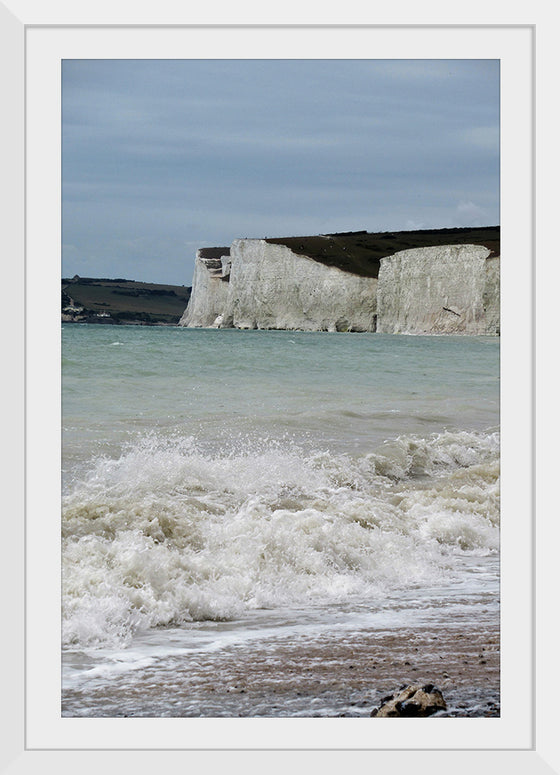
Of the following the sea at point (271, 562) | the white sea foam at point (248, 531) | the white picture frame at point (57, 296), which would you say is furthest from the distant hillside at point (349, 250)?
the white picture frame at point (57, 296)

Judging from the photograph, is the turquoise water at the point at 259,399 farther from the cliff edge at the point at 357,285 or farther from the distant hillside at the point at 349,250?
the distant hillside at the point at 349,250

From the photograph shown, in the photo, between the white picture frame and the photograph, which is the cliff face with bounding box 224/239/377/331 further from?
the white picture frame

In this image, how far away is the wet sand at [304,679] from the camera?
2549mm

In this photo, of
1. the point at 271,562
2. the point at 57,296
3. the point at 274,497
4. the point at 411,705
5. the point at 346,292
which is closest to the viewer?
the point at 411,705

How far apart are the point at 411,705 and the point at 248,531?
76.7 inches

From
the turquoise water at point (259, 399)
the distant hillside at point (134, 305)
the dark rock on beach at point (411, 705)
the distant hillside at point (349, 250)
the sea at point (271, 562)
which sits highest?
the distant hillside at point (349, 250)

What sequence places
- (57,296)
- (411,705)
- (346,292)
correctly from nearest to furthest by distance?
(411,705), (57,296), (346,292)

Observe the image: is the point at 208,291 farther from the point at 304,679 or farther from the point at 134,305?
the point at 304,679

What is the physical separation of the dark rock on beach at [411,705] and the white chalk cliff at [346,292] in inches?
1538

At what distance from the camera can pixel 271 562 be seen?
404 cm

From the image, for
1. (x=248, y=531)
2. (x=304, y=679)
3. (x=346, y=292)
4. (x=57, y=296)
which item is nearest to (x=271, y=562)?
(x=248, y=531)
